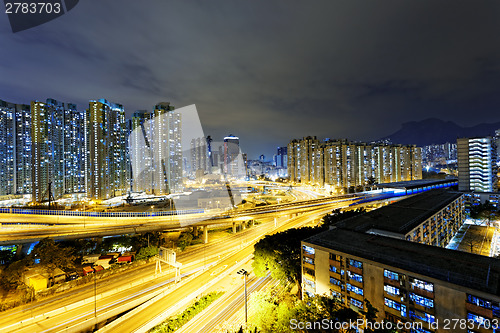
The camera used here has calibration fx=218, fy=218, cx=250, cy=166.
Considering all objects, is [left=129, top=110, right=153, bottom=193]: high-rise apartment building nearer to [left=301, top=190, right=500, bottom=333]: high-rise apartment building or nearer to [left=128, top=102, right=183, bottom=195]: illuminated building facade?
[left=128, top=102, right=183, bottom=195]: illuminated building facade

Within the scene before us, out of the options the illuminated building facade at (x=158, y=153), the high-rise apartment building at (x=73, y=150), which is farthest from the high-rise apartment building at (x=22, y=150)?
the illuminated building facade at (x=158, y=153)

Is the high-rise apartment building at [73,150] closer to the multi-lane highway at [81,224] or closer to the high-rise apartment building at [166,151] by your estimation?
the high-rise apartment building at [166,151]

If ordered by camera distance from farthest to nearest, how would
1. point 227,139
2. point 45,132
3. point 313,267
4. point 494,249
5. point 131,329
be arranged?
point 227,139, point 45,132, point 494,249, point 313,267, point 131,329

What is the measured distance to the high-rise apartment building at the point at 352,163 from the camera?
59.0 m

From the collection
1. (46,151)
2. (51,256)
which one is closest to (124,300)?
(51,256)

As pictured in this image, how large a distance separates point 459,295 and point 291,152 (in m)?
70.9

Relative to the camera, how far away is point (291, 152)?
7838 cm

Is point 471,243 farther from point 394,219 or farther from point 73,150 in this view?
point 73,150

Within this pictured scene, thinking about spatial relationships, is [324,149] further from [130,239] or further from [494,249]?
[130,239]

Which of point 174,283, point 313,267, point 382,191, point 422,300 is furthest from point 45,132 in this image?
point 382,191

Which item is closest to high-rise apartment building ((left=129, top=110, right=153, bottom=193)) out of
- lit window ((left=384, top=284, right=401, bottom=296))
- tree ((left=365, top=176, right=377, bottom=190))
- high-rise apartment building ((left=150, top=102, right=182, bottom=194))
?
high-rise apartment building ((left=150, top=102, right=182, bottom=194))

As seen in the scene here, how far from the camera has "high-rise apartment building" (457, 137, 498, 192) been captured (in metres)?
33.1

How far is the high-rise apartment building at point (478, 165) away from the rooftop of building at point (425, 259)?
32832 millimetres

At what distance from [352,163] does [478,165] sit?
2630cm
